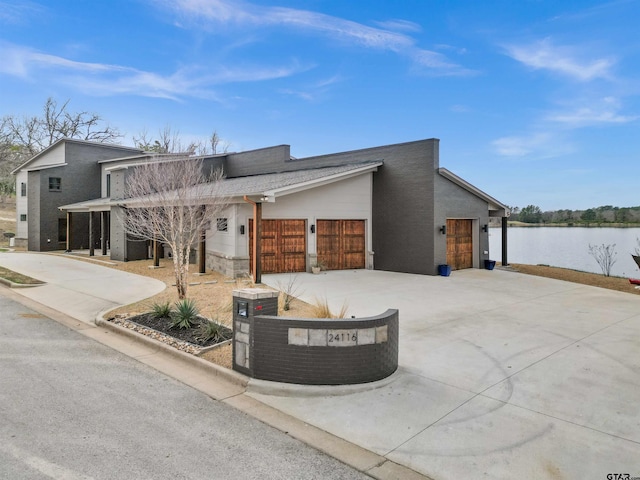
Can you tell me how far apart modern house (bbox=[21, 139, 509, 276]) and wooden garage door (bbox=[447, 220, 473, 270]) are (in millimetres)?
45

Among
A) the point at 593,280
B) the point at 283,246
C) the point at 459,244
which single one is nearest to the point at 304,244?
the point at 283,246

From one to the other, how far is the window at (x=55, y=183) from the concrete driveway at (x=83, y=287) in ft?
28.8

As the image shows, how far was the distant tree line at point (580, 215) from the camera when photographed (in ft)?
71.6

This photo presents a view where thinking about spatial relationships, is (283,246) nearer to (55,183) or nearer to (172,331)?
(172,331)

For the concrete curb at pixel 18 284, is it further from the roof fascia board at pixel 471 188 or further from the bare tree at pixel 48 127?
the bare tree at pixel 48 127

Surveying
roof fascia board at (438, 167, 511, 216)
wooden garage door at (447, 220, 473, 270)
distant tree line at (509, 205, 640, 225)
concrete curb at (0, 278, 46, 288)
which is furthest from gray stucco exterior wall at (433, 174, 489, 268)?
concrete curb at (0, 278, 46, 288)

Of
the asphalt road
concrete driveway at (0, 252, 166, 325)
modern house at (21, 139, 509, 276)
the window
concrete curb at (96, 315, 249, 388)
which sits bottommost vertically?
the asphalt road

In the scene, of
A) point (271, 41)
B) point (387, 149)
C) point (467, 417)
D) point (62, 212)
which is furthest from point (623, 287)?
point (62, 212)

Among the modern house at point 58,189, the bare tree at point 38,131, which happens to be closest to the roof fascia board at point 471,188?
the modern house at point 58,189

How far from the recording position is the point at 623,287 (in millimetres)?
13227

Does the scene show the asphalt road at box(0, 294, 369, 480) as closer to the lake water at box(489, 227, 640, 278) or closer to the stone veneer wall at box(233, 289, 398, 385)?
the stone veneer wall at box(233, 289, 398, 385)

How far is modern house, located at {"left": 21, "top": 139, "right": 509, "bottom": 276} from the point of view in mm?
14539

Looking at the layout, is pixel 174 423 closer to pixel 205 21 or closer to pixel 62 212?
pixel 205 21

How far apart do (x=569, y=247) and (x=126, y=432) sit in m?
27.1
